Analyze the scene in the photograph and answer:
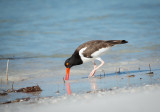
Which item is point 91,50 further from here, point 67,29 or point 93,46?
point 67,29

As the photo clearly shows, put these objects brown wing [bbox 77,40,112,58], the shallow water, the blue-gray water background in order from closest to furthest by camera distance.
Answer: the shallow water → brown wing [bbox 77,40,112,58] → the blue-gray water background

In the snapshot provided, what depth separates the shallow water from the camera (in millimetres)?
7699

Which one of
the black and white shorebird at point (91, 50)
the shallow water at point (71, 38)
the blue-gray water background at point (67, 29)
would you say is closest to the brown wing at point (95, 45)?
the black and white shorebird at point (91, 50)

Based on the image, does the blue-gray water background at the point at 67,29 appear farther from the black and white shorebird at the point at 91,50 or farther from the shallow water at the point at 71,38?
the black and white shorebird at the point at 91,50

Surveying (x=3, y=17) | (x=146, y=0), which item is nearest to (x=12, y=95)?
(x=3, y=17)

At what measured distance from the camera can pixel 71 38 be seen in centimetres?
1560

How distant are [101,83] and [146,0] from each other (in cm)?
2070

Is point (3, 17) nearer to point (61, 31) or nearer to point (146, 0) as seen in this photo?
point (61, 31)

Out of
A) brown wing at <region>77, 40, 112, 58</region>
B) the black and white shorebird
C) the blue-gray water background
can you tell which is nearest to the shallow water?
the blue-gray water background

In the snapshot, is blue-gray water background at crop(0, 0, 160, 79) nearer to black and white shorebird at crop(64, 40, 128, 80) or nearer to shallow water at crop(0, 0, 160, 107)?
shallow water at crop(0, 0, 160, 107)

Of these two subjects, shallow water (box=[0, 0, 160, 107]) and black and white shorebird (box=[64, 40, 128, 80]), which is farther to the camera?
black and white shorebird (box=[64, 40, 128, 80])

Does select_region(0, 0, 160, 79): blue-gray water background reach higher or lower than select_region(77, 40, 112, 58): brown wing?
higher

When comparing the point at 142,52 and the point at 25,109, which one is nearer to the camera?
the point at 25,109

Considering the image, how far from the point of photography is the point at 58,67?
1015cm
